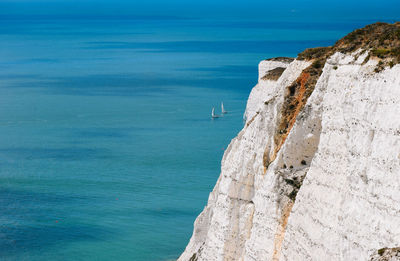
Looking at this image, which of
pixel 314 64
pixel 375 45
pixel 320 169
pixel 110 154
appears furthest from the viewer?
pixel 110 154

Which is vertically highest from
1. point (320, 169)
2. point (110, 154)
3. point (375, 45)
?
point (375, 45)

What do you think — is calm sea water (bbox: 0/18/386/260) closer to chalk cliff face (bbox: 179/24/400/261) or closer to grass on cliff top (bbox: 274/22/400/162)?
chalk cliff face (bbox: 179/24/400/261)

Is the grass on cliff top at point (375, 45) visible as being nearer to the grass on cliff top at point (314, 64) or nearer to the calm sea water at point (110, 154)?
the grass on cliff top at point (314, 64)

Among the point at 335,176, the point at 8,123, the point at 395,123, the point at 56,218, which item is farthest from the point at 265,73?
the point at 8,123

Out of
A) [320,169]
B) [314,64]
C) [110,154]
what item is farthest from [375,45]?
[110,154]

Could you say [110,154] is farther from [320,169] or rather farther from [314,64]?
[320,169]

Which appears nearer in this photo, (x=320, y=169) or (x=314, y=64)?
(x=320, y=169)
